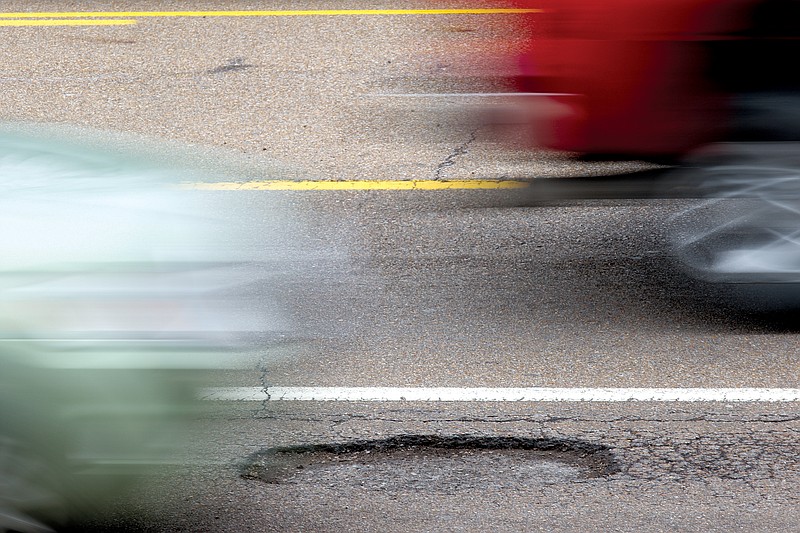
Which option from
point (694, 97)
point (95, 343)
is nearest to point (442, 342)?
point (694, 97)

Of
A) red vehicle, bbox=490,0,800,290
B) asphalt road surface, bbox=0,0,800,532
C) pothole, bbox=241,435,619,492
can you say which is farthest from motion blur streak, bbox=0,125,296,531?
red vehicle, bbox=490,0,800,290

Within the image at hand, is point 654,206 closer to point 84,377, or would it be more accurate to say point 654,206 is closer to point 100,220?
point 100,220

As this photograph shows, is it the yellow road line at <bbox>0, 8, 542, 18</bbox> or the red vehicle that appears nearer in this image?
the red vehicle

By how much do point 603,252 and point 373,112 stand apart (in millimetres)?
2952

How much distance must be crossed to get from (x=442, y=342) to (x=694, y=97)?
1649 mm

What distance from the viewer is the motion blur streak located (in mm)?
3119

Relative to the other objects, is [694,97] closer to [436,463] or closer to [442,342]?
[442,342]

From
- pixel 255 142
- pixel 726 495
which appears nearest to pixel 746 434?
pixel 726 495

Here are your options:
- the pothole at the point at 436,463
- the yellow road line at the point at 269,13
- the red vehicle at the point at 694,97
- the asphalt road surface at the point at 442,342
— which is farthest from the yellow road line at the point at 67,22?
the pothole at the point at 436,463

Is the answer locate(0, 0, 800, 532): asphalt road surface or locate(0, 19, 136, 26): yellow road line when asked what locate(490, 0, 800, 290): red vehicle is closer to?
locate(0, 0, 800, 532): asphalt road surface

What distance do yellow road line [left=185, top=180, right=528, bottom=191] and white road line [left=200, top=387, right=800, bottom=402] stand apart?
2612mm

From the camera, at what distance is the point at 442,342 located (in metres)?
5.37

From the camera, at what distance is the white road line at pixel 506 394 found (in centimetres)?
479

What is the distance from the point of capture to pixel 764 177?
5309 millimetres
